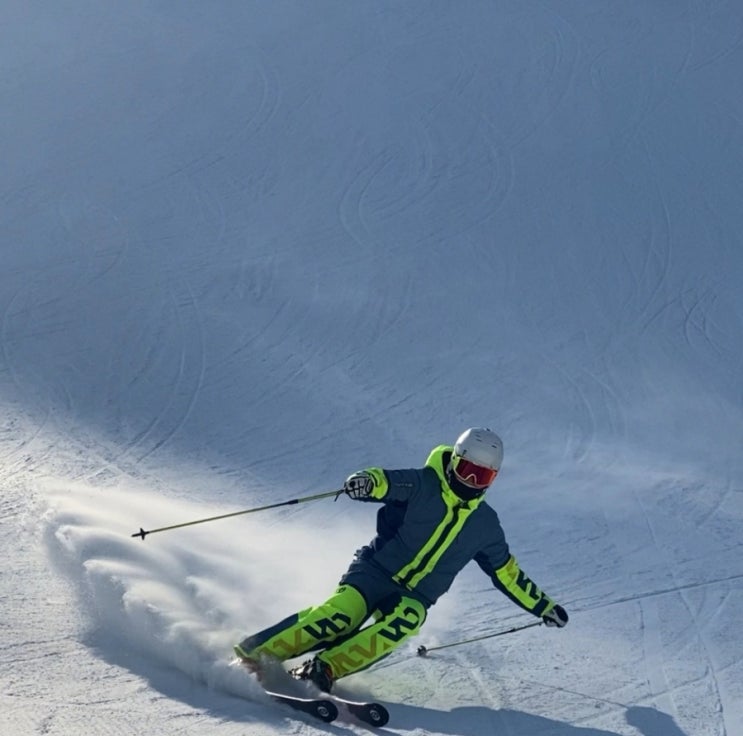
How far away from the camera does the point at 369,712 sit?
6289 mm

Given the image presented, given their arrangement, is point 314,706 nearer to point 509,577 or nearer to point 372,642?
point 372,642

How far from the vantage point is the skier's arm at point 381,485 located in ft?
21.3

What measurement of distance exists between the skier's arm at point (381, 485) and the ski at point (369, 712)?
3.38 ft

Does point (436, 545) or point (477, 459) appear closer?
point (477, 459)

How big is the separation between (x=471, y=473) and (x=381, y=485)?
1.58ft

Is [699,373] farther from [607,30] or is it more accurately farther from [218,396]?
[607,30]

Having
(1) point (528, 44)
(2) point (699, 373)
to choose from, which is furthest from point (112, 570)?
(1) point (528, 44)

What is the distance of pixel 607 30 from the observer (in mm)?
20641

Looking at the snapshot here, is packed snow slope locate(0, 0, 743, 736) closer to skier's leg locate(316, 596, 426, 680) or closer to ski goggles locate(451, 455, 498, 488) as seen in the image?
skier's leg locate(316, 596, 426, 680)

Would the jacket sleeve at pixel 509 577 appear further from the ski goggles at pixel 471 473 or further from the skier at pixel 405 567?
the ski goggles at pixel 471 473

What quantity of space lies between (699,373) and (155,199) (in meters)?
6.99

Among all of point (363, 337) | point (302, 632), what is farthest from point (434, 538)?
point (363, 337)

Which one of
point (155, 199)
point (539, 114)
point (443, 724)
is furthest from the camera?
point (539, 114)

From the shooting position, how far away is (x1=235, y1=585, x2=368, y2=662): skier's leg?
261 inches
